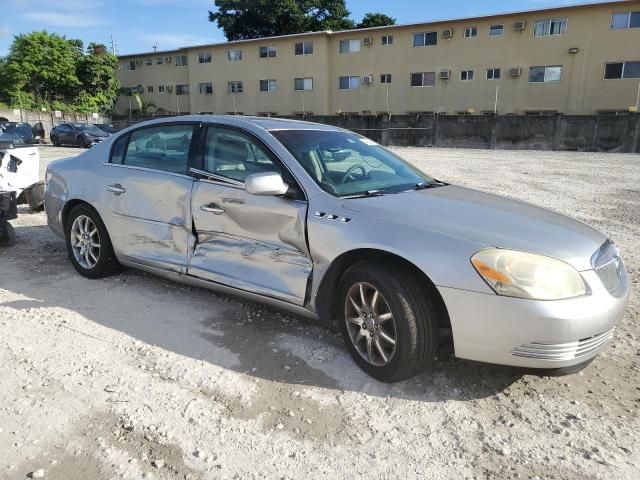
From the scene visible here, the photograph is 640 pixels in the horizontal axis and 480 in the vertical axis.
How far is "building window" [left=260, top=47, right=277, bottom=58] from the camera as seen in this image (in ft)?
124

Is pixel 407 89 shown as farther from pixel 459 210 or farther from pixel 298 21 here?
pixel 459 210

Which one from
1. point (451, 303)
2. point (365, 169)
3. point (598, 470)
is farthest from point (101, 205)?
point (598, 470)

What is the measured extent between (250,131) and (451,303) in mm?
1953

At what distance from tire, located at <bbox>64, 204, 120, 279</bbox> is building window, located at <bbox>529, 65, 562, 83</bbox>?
99.7 feet

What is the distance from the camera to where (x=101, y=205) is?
14.7 ft

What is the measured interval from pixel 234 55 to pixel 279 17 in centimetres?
916

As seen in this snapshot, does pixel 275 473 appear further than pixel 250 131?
No

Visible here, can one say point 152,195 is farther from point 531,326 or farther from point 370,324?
point 531,326

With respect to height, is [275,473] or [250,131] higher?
[250,131]

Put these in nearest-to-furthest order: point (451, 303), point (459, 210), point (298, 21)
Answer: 1. point (451, 303)
2. point (459, 210)
3. point (298, 21)

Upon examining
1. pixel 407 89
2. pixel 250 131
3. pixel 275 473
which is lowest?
pixel 275 473

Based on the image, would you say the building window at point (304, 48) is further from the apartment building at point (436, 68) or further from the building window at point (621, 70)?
the building window at point (621, 70)

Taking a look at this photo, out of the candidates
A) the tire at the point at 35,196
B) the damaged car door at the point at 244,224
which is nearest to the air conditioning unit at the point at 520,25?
the tire at the point at 35,196

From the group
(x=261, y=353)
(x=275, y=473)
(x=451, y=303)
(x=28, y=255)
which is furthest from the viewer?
(x=28, y=255)
